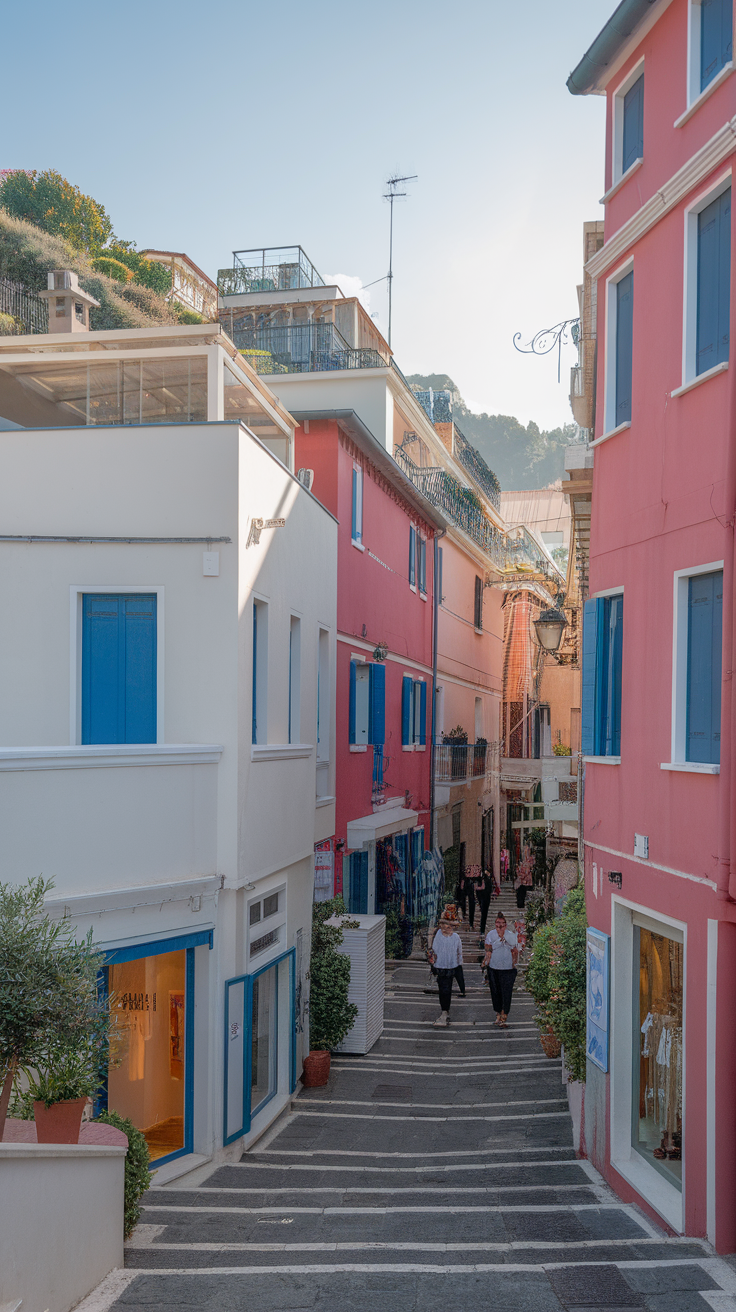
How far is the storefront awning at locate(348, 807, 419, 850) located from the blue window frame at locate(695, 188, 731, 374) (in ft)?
36.5

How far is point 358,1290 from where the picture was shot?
6.38 metres

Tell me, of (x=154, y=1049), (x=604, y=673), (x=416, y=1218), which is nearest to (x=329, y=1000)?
(x=154, y=1049)

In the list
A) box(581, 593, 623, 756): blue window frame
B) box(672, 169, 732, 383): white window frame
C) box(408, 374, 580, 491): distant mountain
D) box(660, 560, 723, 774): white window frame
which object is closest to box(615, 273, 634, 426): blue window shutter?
box(672, 169, 732, 383): white window frame

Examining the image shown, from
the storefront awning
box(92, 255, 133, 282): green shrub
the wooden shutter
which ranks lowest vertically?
the storefront awning

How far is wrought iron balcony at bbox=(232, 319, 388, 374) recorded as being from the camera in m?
24.2

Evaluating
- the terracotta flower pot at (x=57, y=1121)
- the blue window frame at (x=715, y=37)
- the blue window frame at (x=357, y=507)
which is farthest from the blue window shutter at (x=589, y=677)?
the blue window frame at (x=357, y=507)

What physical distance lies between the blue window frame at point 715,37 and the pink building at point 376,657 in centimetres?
916

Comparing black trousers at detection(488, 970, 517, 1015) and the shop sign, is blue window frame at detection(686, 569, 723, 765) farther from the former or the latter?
black trousers at detection(488, 970, 517, 1015)

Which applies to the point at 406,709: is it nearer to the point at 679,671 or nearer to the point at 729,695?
the point at 679,671

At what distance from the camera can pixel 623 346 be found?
1062cm

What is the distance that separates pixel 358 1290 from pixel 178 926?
416cm

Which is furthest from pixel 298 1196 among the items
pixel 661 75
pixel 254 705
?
pixel 661 75

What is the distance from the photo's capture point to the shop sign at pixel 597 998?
996 centimetres

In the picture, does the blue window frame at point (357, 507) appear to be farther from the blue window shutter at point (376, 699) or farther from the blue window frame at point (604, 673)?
the blue window frame at point (604, 673)
